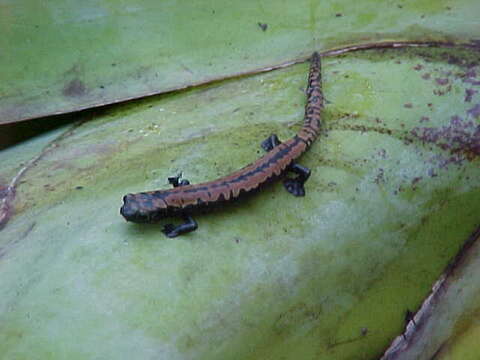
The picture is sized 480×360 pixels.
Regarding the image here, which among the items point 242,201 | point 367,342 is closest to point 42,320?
point 242,201

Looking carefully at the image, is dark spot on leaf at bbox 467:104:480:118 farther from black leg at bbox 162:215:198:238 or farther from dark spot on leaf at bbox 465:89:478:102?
black leg at bbox 162:215:198:238

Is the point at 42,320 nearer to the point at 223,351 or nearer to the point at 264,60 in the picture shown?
the point at 223,351

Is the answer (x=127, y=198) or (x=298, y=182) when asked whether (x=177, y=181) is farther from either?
(x=298, y=182)

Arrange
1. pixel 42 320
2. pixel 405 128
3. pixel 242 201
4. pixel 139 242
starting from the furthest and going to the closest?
pixel 405 128 → pixel 242 201 → pixel 139 242 → pixel 42 320

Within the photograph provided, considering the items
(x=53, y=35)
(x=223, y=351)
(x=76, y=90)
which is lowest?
(x=223, y=351)

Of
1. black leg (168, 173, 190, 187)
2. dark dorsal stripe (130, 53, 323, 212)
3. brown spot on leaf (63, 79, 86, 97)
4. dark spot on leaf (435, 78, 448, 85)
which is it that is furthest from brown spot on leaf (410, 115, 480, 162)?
brown spot on leaf (63, 79, 86, 97)

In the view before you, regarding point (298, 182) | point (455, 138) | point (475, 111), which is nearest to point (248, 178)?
point (298, 182)
